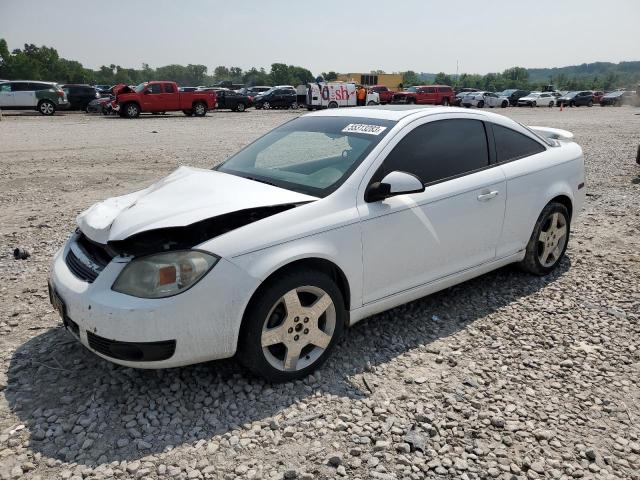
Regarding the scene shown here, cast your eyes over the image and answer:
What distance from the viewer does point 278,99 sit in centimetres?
3559

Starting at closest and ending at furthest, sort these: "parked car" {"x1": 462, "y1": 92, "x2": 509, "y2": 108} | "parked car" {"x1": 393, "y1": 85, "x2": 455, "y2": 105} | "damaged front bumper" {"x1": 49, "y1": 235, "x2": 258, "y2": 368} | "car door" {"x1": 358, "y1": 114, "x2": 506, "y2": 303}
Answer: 1. "damaged front bumper" {"x1": 49, "y1": 235, "x2": 258, "y2": 368}
2. "car door" {"x1": 358, "y1": 114, "x2": 506, "y2": 303}
3. "parked car" {"x1": 393, "y1": 85, "x2": 455, "y2": 105}
4. "parked car" {"x1": 462, "y1": 92, "x2": 509, "y2": 108}

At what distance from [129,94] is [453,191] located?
25.1m

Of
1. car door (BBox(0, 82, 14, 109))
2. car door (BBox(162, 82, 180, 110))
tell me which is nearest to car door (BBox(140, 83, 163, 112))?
car door (BBox(162, 82, 180, 110))

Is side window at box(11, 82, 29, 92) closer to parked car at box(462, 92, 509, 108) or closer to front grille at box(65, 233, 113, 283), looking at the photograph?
front grille at box(65, 233, 113, 283)

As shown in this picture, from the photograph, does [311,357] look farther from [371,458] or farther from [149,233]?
[149,233]

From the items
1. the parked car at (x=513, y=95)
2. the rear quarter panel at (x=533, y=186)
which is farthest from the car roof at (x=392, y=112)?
the parked car at (x=513, y=95)

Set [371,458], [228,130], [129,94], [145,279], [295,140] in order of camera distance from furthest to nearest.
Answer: [129,94]
[228,130]
[295,140]
[145,279]
[371,458]

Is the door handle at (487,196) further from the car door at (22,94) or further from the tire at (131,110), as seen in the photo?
the car door at (22,94)

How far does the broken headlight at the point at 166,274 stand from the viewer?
8.93 ft

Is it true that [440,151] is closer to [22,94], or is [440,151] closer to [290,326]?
[290,326]

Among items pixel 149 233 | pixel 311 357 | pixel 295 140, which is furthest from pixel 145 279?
pixel 295 140

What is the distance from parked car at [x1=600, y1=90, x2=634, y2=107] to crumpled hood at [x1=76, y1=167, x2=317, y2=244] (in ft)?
180

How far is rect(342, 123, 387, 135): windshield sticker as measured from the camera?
12.0ft

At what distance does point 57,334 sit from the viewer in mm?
3697
